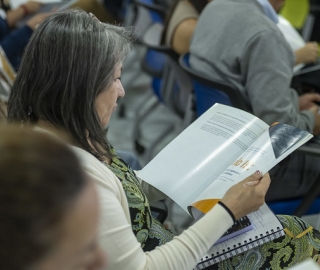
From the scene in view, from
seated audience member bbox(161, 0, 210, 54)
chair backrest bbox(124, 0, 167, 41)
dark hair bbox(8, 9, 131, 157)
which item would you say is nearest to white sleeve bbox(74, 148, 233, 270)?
dark hair bbox(8, 9, 131, 157)

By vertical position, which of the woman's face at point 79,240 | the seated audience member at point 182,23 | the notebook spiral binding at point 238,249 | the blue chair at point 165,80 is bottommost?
the blue chair at point 165,80

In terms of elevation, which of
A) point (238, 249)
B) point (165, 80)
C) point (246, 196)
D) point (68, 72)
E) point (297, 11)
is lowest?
point (165, 80)

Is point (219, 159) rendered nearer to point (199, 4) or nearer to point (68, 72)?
point (68, 72)

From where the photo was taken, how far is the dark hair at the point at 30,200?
1.82 ft

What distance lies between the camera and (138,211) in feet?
3.65

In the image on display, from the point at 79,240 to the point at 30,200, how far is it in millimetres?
83

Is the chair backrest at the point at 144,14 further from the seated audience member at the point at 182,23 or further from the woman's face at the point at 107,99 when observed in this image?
the woman's face at the point at 107,99

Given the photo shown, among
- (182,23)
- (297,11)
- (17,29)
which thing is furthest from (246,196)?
(297,11)

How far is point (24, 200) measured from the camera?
1.82 feet

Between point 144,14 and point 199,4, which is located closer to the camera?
point 199,4

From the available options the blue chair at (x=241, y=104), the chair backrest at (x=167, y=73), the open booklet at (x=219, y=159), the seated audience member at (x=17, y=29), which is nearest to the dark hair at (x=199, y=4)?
the chair backrest at (x=167, y=73)

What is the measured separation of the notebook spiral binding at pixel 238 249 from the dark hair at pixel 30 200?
0.59 m

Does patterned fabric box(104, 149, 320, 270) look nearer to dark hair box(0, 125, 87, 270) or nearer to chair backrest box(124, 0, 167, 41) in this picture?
dark hair box(0, 125, 87, 270)

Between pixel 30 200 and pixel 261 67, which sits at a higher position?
pixel 30 200
